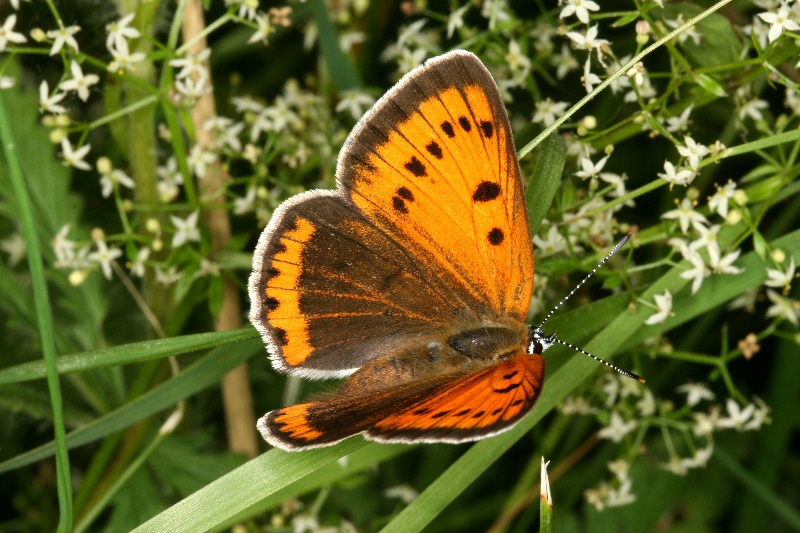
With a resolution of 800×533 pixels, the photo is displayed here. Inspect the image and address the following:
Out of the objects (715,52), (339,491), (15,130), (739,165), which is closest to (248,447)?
(339,491)

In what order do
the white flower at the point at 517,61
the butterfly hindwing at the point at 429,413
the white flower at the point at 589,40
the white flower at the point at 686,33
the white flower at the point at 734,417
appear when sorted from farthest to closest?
1. the white flower at the point at 734,417
2. the white flower at the point at 517,61
3. the white flower at the point at 686,33
4. the white flower at the point at 589,40
5. the butterfly hindwing at the point at 429,413

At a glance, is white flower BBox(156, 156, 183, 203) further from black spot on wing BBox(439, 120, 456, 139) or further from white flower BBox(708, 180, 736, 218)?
white flower BBox(708, 180, 736, 218)

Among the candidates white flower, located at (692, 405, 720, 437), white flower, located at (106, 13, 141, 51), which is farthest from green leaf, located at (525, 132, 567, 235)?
white flower, located at (106, 13, 141, 51)

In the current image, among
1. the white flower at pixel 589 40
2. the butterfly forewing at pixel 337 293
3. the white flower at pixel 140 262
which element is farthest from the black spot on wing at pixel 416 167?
the white flower at pixel 140 262

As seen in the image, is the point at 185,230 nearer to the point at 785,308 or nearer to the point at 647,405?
the point at 647,405

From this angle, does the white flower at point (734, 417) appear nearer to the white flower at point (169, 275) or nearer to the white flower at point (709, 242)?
the white flower at point (709, 242)

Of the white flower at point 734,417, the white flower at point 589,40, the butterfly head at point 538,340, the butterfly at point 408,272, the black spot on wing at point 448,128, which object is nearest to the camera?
the butterfly at point 408,272

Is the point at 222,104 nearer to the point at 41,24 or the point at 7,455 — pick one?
the point at 41,24
